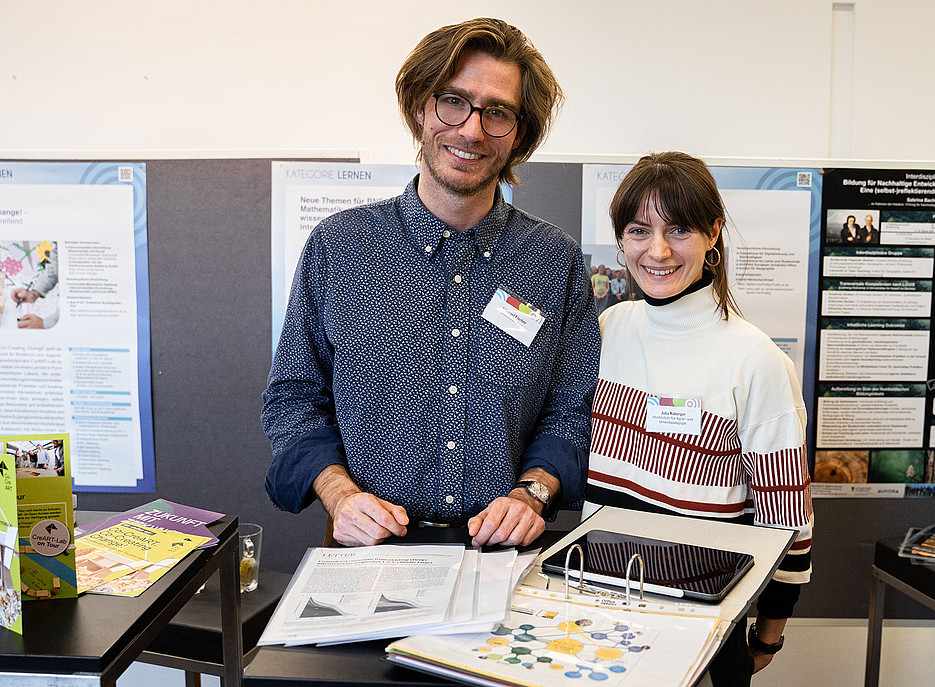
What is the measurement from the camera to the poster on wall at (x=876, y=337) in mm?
2535

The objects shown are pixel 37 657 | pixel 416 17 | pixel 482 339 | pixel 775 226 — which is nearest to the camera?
pixel 37 657

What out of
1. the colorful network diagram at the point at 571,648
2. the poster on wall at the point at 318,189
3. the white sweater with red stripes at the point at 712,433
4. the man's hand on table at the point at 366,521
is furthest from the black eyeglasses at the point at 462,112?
the poster on wall at the point at 318,189

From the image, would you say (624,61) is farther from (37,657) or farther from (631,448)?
(37,657)

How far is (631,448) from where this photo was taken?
1569 mm

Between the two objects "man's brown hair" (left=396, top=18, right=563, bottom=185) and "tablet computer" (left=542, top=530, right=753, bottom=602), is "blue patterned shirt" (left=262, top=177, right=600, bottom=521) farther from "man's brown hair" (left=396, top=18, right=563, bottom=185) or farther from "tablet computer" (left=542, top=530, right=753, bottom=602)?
"tablet computer" (left=542, top=530, right=753, bottom=602)

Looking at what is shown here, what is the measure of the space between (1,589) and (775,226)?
2.35 meters

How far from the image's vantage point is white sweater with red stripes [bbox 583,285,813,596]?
4.88ft

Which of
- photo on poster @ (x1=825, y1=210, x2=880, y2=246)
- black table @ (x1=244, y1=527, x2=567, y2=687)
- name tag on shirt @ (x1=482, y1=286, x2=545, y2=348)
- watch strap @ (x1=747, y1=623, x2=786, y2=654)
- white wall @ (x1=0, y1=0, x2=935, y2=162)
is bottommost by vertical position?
watch strap @ (x1=747, y1=623, x2=786, y2=654)

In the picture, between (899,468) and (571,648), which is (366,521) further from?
(899,468)

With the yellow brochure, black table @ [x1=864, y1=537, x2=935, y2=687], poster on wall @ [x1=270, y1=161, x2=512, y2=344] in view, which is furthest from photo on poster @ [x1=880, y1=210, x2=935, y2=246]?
the yellow brochure

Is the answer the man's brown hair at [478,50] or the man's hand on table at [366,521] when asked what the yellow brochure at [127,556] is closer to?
the man's hand on table at [366,521]

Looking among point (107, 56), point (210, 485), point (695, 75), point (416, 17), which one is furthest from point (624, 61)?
point (210, 485)

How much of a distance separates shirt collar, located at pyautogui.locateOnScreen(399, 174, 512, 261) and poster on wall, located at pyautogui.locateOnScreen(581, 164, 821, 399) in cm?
104

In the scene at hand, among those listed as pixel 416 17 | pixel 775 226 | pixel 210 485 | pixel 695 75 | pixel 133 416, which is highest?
pixel 416 17
